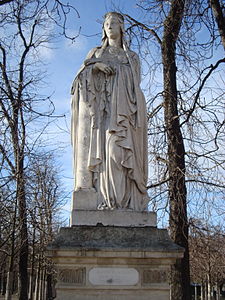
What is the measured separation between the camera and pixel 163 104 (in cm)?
1255

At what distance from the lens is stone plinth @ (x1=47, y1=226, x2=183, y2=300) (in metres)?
5.45

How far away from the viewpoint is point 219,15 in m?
10.5

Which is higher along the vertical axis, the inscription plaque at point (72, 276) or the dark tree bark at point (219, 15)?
the dark tree bark at point (219, 15)

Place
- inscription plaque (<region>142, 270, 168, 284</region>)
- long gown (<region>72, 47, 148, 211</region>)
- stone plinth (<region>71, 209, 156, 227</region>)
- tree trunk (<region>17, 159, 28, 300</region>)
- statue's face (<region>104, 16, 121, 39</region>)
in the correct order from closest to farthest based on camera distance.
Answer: inscription plaque (<region>142, 270, 168, 284</region>) < stone plinth (<region>71, 209, 156, 227</region>) < long gown (<region>72, 47, 148, 211</region>) < statue's face (<region>104, 16, 121, 39</region>) < tree trunk (<region>17, 159, 28, 300</region>)

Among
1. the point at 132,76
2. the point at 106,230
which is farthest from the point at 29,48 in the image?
the point at 106,230

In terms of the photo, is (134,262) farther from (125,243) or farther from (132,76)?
(132,76)

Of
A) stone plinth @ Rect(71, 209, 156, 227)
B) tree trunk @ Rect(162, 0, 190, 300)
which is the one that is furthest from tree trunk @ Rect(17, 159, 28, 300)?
stone plinth @ Rect(71, 209, 156, 227)

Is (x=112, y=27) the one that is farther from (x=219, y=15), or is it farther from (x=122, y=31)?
(x=219, y=15)

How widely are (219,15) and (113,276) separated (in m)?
7.34

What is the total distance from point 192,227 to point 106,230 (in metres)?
6.38

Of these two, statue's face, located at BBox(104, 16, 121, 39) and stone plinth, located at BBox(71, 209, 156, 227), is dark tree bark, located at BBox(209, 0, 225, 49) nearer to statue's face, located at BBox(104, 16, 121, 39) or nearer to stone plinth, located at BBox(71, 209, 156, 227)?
statue's face, located at BBox(104, 16, 121, 39)

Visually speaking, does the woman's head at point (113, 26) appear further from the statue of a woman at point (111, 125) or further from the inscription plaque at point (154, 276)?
the inscription plaque at point (154, 276)

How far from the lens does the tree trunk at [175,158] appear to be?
1074 cm

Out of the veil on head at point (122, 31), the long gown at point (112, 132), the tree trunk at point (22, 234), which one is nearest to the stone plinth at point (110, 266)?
the long gown at point (112, 132)
